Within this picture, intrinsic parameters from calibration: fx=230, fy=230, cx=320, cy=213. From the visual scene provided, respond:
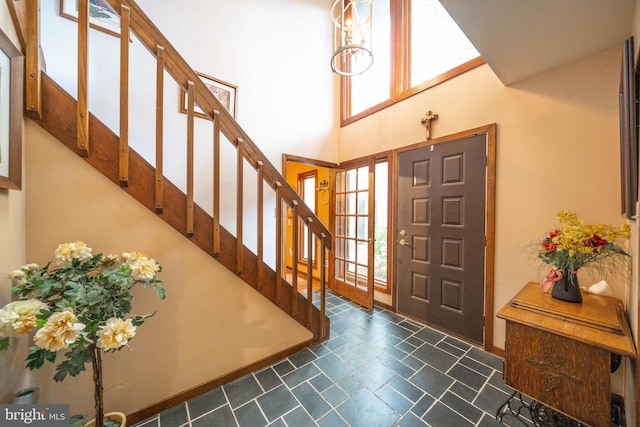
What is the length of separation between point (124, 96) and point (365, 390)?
2392 millimetres

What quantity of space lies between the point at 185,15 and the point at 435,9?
2.71 metres

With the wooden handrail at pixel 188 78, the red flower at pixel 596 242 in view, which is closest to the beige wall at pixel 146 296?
the wooden handrail at pixel 188 78

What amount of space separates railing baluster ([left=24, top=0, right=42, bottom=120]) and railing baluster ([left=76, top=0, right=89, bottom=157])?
146 millimetres

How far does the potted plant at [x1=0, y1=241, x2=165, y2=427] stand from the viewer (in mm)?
794

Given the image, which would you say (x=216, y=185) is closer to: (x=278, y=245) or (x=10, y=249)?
(x=278, y=245)

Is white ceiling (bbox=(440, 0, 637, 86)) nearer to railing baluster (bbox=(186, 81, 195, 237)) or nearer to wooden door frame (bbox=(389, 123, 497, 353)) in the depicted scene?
wooden door frame (bbox=(389, 123, 497, 353))

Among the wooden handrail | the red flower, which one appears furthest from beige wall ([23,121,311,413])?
the red flower

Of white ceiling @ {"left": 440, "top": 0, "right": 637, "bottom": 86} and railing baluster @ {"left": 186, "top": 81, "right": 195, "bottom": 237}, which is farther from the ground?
white ceiling @ {"left": 440, "top": 0, "right": 637, "bottom": 86}

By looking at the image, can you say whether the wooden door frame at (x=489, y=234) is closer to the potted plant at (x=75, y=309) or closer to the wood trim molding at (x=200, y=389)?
the wood trim molding at (x=200, y=389)

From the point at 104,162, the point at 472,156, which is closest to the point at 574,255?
the point at 472,156

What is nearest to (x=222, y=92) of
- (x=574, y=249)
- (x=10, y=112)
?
(x=10, y=112)

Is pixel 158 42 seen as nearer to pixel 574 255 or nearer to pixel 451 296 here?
pixel 574 255

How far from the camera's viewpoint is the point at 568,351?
1112 millimetres

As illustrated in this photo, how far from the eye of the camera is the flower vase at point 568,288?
1.36 metres
